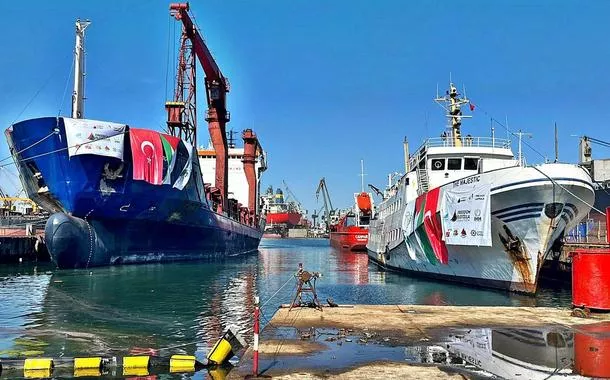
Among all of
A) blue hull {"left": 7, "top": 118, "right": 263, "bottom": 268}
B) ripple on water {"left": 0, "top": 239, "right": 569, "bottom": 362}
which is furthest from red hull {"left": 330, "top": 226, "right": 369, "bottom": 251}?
ripple on water {"left": 0, "top": 239, "right": 569, "bottom": 362}

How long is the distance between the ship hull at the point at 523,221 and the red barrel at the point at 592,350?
7.79 m

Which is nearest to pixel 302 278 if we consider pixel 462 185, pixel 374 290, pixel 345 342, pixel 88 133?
pixel 345 342

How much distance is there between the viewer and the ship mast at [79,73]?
125 ft

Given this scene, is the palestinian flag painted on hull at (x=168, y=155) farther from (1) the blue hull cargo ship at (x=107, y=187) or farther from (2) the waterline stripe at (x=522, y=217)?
(2) the waterline stripe at (x=522, y=217)

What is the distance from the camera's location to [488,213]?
758 inches

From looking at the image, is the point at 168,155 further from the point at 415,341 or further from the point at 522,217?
the point at 415,341

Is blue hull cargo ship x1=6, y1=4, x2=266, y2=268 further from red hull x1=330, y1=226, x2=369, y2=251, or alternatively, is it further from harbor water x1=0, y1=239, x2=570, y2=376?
red hull x1=330, y1=226, x2=369, y2=251

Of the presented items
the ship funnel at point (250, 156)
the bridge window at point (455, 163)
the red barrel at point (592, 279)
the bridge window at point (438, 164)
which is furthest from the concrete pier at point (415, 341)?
the ship funnel at point (250, 156)

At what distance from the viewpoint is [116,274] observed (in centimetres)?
3008

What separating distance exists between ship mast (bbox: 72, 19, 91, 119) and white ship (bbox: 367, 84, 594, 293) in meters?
25.6

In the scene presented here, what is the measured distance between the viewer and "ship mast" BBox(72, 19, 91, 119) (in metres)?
38.2

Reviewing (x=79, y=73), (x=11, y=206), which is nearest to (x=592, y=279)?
(x=79, y=73)

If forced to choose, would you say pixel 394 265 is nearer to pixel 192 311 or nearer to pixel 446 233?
pixel 446 233

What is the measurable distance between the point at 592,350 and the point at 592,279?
4313mm
